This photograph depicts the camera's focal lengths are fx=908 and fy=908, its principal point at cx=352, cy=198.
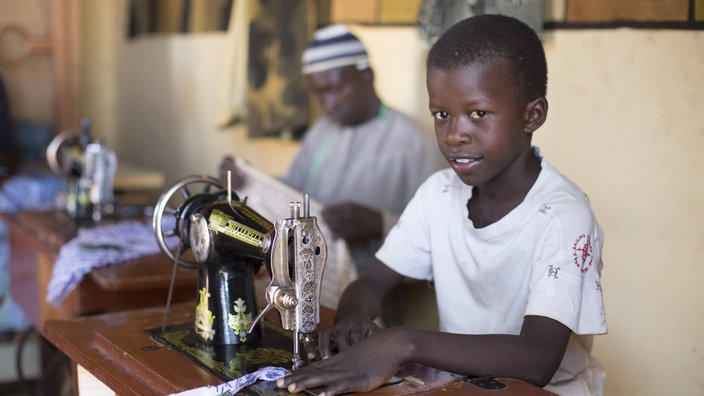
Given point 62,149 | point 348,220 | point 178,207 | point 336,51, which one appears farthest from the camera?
point 62,149

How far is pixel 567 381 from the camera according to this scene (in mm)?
1818

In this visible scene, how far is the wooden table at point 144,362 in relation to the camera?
5.02 feet

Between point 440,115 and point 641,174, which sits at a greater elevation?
point 440,115

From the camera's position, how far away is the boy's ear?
1771mm

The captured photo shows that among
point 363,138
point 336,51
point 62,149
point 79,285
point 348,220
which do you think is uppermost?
point 336,51

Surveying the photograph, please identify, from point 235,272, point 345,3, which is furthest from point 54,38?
point 235,272

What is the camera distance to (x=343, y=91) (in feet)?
10.8

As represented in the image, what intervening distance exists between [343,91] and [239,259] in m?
1.55

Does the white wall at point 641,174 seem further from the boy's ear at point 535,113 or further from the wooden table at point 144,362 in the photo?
the wooden table at point 144,362

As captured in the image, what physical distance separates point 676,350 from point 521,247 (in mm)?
855

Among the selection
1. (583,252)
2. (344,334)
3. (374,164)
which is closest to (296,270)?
(344,334)

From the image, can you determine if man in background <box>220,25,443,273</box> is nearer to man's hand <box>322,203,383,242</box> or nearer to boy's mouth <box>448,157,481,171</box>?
man's hand <box>322,203,383,242</box>

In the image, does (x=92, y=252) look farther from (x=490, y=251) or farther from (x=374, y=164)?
(x=490, y=251)

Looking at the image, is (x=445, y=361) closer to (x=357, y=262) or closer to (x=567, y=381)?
(x=567, y=381)
